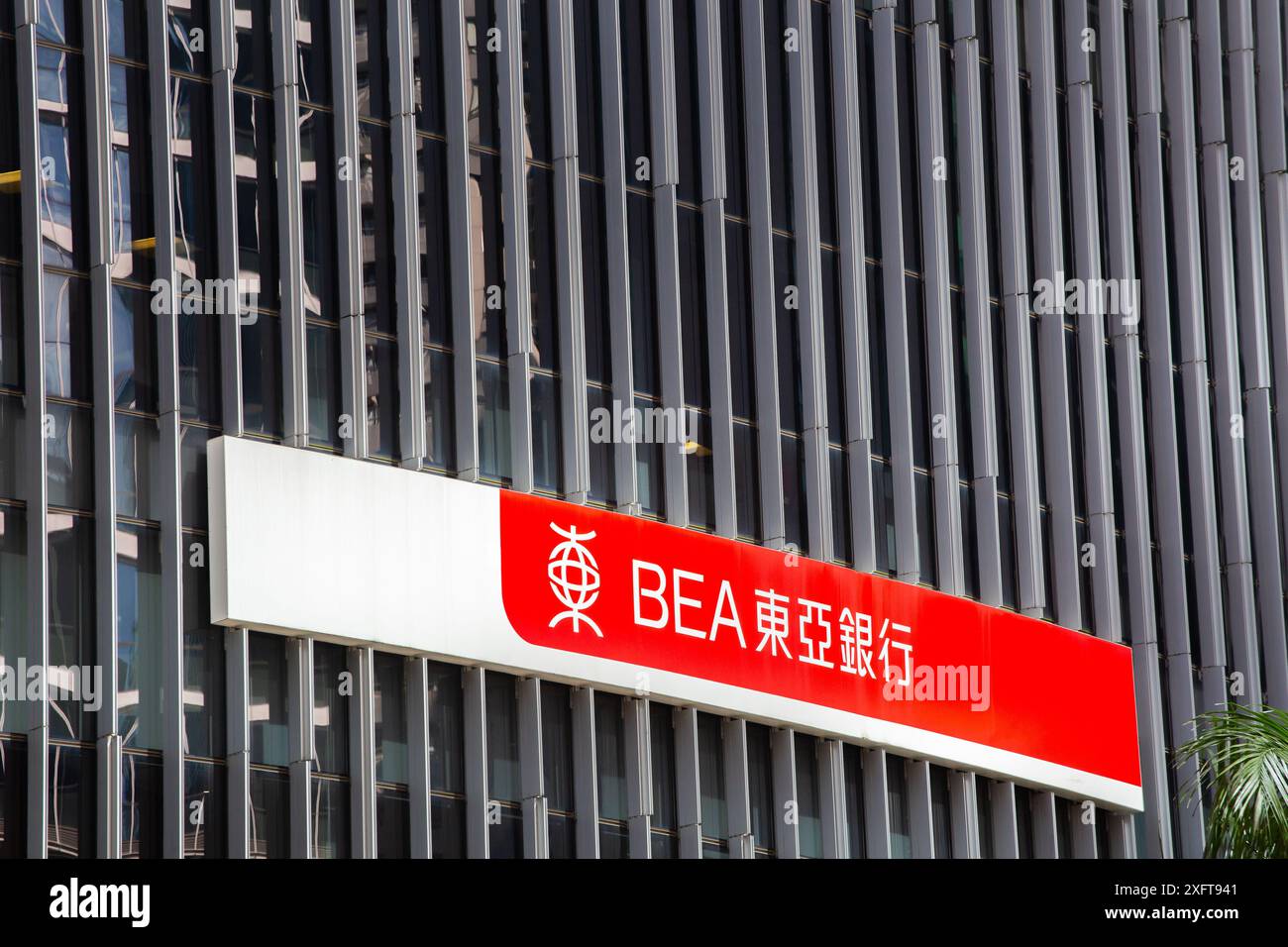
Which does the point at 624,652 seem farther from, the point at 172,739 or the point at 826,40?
the point at 826,40

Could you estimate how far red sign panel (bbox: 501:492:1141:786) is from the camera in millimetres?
22422

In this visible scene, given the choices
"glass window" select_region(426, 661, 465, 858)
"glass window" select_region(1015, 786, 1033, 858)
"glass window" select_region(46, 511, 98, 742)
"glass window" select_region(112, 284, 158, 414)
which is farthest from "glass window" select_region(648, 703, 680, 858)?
"glass window" select_region(112, 284, 158, 414)

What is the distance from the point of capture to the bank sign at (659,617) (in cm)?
2062

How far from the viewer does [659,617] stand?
23.0 metres

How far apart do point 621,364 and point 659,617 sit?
105 inches

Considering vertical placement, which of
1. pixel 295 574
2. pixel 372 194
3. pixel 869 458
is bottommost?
pixel 295 574

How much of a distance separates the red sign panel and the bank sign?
0.9 inches

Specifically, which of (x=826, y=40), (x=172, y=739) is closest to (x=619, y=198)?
(x=826, y=40)

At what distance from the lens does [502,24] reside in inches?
915

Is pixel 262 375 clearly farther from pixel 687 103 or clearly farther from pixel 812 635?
pixel 812 635

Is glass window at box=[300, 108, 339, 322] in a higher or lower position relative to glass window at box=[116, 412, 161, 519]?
higher

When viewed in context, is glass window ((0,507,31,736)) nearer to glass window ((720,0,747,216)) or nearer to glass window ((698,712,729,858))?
glass window ((698,712,729,858))
